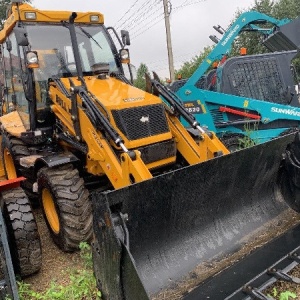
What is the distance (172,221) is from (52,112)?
8.21 ft

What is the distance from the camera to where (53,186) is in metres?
4.27

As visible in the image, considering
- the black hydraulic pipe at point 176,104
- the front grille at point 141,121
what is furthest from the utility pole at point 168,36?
the front grille at point 141,121

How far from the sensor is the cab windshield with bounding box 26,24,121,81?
16.7 feet

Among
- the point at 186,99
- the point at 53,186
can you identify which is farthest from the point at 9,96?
the point at 186,99

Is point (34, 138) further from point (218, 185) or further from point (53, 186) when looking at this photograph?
Result: point (218, 185)

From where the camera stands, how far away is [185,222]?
361cm

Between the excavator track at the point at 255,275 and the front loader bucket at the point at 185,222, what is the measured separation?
0.15 metres

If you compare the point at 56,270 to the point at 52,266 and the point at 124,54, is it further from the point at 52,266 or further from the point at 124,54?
the point at 124,54

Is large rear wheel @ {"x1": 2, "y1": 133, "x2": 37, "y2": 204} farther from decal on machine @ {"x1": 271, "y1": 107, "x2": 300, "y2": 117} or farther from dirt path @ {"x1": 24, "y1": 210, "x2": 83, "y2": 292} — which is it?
decal on machine @ {"x1": 271, "y1": 107, "x2": 300, "y2": 117}

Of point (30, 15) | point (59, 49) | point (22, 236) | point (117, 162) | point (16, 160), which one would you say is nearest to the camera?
point (22, 236)

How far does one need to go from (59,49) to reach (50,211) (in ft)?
6.76

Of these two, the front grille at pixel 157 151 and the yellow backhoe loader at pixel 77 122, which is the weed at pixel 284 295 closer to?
the yellow backhoe loader at pixel 77 122

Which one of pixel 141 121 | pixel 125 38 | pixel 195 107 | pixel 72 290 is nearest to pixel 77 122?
pixel 141 121

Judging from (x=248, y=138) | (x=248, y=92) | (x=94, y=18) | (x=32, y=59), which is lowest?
(x=248, y=138)
